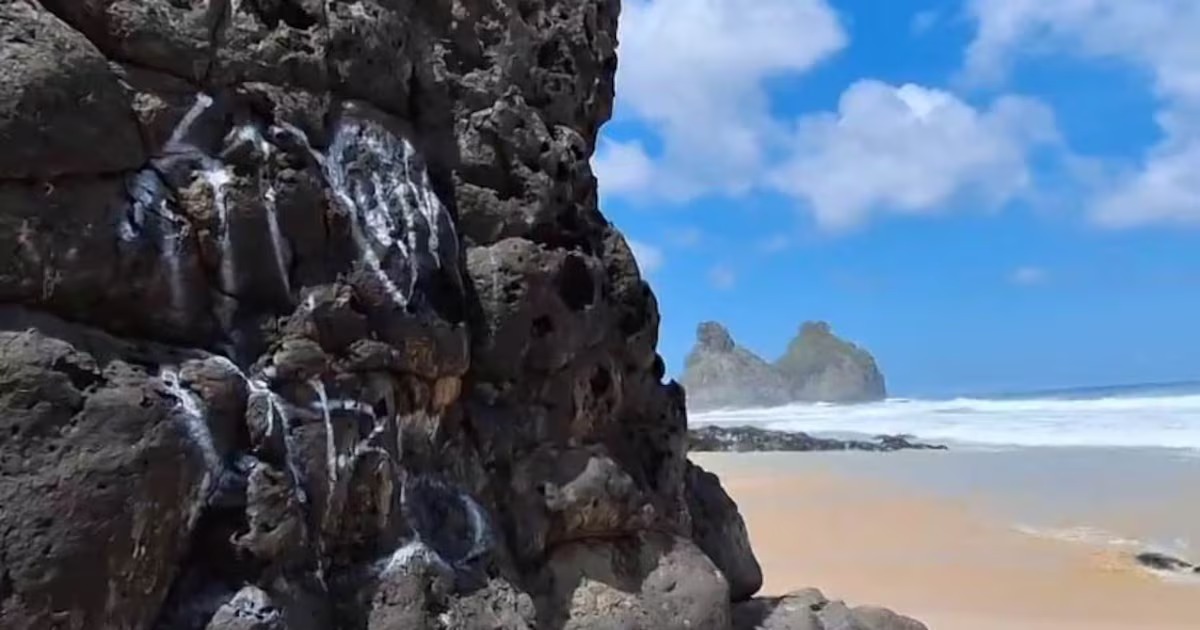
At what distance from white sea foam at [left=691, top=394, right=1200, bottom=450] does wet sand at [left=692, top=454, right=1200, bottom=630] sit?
10.2 m

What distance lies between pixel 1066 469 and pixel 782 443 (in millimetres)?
9954

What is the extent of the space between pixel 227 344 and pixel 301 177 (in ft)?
2.41

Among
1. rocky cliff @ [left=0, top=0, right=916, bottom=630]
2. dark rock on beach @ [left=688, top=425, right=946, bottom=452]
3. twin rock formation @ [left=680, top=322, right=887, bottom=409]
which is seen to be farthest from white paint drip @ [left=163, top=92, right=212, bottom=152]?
twin rock formation @ [left=680, top=322, right=887, bottom=409]

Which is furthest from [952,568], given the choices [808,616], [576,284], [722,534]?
[576,284]

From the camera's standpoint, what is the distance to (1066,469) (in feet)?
62.1

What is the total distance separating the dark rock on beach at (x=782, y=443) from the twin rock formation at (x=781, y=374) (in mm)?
40334

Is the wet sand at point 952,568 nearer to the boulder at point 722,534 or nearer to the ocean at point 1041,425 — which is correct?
the boulder at point 722,534

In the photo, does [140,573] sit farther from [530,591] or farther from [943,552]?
[943,552]

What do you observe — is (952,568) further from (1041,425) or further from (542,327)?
(1041,425)

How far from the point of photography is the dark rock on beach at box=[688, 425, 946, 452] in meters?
27.3

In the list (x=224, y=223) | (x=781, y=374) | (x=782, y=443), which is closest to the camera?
(x=224, y=223)

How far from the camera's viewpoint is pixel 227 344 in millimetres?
4188

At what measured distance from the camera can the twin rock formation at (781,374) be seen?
2968 inches

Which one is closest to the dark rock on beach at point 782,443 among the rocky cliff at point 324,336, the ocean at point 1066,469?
the ocean at point 1066,469
